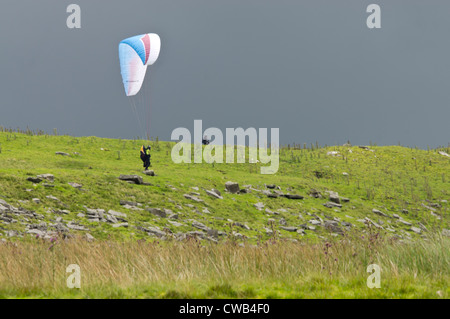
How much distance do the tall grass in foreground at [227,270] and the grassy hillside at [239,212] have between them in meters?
0.05

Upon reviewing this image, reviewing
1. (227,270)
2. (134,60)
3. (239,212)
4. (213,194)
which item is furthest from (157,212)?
(134,60)

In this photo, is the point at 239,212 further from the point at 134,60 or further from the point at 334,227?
the point at 134,60

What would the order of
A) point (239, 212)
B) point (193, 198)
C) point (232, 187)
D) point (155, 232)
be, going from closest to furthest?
point (155, 232) → point (239, 212) → point (193, 198) → point (232, 187)

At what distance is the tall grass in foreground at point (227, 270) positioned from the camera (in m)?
7.42

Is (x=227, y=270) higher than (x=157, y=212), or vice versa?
(x=157, y=212)

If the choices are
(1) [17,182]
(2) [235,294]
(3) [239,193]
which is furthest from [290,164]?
(2) [235,294]

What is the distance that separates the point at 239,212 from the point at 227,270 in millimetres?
13614

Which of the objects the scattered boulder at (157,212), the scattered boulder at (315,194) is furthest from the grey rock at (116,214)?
the scattered boulder at (315,194)

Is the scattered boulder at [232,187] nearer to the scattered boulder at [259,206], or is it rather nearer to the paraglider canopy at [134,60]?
the scattered boulder at [259,206]

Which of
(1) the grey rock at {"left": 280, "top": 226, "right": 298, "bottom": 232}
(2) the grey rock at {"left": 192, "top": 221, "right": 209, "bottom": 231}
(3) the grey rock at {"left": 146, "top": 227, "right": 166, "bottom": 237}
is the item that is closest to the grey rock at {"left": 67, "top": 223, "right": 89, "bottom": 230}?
(3) the grey rock at {"left": 146, "top": 227, "right": 166, "bottom": 237}

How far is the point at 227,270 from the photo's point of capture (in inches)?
337
